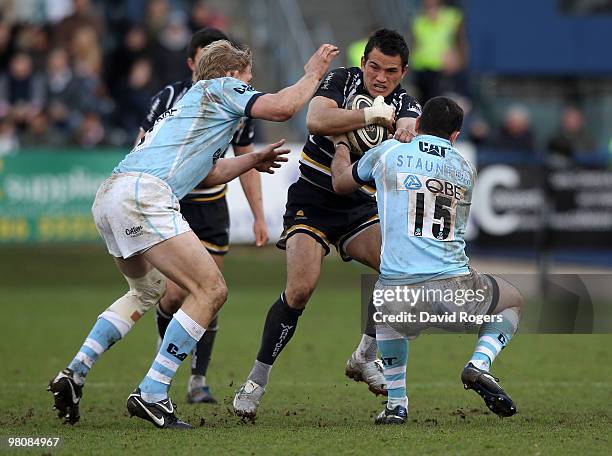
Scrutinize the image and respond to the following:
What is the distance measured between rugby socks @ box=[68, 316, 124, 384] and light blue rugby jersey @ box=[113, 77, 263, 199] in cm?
96

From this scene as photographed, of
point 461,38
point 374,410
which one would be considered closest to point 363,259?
point 374,410

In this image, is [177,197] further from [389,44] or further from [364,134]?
A: [389,44]

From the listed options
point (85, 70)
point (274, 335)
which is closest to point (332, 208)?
point (274, 335)

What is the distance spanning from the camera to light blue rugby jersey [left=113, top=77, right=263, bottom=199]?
750cm

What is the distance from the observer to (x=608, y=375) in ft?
33.3

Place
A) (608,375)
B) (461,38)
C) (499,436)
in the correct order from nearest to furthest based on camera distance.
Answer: (499,436), (608,375), (461,38)

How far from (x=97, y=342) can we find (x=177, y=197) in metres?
1.09

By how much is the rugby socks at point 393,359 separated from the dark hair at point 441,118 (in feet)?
4.11

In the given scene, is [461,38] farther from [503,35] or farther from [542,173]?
[542,173]

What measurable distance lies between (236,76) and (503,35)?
49.2ft

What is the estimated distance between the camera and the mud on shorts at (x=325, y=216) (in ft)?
27.4

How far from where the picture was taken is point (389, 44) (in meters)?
7.95

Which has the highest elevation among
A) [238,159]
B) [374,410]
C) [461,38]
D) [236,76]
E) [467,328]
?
[461,38]

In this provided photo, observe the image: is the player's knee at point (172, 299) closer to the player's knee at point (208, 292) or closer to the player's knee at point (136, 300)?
the player's knee at point (136, 300)
